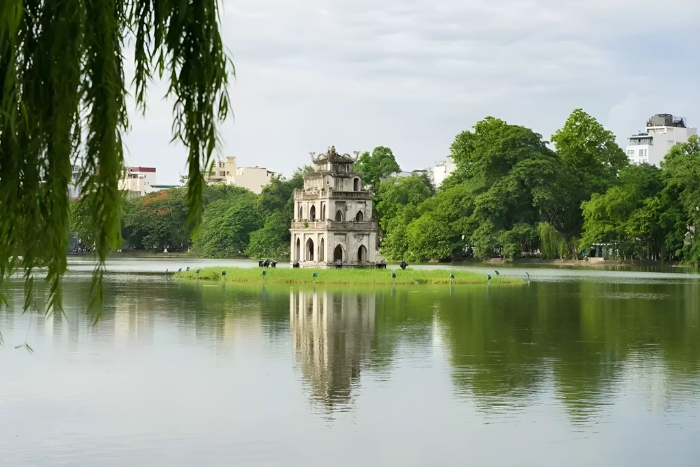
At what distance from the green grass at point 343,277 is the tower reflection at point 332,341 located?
8604mm

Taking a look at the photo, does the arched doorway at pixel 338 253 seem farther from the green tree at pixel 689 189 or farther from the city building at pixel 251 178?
the city building at pixel 251 178

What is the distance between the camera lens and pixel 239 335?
26188 mm

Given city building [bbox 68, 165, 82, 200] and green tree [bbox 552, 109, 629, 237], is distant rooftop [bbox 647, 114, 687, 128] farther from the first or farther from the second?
city building [bbox 68, 165, 82, 200]

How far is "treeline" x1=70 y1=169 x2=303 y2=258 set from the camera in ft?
316

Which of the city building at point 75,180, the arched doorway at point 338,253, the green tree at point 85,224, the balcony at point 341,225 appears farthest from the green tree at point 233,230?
the city building at point 75,180

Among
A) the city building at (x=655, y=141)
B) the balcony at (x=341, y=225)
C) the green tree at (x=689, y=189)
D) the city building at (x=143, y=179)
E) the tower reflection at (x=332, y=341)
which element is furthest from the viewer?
the city building at (x=143, y=179)

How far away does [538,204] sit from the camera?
81125 millimetres

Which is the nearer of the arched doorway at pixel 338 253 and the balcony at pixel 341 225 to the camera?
the balcony at pixel 341 225

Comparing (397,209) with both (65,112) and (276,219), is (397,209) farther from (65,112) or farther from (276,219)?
(65,112)

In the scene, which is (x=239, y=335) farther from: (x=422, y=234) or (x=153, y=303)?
(x=422, y=234)

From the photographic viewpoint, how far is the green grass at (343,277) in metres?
49.7

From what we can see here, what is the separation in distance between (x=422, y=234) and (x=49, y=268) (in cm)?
8086

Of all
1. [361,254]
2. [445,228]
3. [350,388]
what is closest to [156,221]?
[445,228]

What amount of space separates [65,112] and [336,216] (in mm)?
50241
